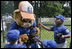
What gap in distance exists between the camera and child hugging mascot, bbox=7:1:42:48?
258 centimetres

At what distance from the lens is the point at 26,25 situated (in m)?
2.62

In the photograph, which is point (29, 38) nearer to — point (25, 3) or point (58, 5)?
point (25, 3)

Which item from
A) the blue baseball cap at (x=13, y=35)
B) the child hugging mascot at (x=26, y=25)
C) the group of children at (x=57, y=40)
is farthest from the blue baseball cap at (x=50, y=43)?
the blue baseball cap at (x=13, y=35)

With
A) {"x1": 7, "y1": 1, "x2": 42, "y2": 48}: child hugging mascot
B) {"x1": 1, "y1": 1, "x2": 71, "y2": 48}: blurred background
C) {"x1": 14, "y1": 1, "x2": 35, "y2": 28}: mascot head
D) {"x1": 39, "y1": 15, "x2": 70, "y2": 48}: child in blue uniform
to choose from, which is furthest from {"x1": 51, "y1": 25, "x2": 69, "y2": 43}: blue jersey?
{"x1": 14, "y1": 1, "x2": 35, "y2": 28}: mascot head

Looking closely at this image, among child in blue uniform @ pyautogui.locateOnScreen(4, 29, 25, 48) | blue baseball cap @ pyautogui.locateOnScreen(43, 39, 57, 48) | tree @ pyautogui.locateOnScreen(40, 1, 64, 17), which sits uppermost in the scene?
tree @ pyautogui.locateOnScreen(40, 1, 64, 17)

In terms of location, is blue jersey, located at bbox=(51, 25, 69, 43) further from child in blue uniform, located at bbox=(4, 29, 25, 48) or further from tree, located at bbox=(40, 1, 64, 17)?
child in blue uniform, located at bbox=(4, 29, 25, 48)

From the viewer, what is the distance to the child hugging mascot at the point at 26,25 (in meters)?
2.58

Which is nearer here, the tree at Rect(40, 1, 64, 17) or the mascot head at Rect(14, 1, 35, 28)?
the mascot head at Rect(14, 1, 35, 28)

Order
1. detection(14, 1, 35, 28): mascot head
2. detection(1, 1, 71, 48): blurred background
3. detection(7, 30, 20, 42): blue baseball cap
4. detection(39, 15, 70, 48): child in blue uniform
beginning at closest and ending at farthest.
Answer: detection(7, 30, 20, 42): blue baseball cap → detection(14, 1, 35, 28): mascot head → detection(39, 15, 70, 48): child in blue uniform → detection(1, 1, 71, 48): blurred background

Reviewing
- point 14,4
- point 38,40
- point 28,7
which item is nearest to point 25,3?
point 28,7

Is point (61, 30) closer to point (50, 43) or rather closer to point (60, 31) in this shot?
point (60, 31)

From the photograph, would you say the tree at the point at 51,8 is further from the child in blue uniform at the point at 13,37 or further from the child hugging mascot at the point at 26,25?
the child in blue uniform at the point at 13,37

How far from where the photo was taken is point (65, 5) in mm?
3104

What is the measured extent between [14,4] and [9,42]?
705mm
